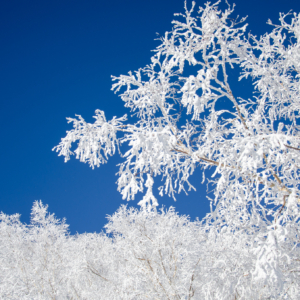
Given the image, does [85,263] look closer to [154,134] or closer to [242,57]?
[154,134]

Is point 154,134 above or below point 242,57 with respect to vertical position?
below

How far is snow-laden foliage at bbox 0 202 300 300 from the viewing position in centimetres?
332

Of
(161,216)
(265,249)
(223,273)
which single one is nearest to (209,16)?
(265,249)

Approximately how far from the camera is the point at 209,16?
2.86 meters

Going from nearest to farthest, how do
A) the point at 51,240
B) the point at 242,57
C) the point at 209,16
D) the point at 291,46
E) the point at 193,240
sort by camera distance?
the point at 209,16 → the point at 242,57 → the point at 291,46 → the point at 193,240 → the point at 51,240

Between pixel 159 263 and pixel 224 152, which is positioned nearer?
pixel 224 152

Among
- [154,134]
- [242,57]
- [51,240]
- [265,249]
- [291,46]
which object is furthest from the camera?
[51,240]

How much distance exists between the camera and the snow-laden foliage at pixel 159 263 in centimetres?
332

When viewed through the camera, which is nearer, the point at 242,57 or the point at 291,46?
the point at 242,57

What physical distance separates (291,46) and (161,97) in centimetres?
361

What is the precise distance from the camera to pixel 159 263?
7758 mm

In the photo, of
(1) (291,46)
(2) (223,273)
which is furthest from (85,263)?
(1) (291,46)

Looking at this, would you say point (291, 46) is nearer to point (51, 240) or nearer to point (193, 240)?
point (193, 240)

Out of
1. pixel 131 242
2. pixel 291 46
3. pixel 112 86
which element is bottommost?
pixel 131 242
